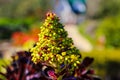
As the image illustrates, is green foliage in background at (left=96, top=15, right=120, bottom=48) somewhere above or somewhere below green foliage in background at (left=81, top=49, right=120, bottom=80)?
above

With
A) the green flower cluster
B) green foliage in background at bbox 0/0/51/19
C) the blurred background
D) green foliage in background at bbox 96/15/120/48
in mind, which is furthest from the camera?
green foliage in background at bbox 0/0/51/19

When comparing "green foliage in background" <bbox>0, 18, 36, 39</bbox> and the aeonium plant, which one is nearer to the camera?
the aeonium plant

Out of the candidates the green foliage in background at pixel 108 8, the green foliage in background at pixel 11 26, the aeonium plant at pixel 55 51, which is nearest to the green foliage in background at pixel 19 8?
the green foliage in background at pixel 11 26

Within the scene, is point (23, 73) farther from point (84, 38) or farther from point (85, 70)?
point (84, 38)

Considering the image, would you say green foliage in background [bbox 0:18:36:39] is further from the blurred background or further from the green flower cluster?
the green flower cluster

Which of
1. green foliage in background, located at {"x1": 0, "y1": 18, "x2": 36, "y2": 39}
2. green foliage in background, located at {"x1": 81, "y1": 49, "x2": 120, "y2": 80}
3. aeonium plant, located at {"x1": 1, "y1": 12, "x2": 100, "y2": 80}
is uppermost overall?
green foliage in background, located at {"x1": 0, "y1": 18, "x2": 36, "y2": 39}

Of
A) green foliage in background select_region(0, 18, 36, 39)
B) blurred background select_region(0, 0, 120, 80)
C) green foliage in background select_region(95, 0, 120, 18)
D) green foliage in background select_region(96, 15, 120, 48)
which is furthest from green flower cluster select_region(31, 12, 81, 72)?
green foliage in background select_region(95, 0, 120, 18)

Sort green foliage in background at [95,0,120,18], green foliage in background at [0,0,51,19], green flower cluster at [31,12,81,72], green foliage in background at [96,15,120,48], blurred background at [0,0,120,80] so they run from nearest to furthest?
green flower cluster at [31,12,81,72]
blurred background at [0,0,120,80]
green foliage in background at [96,15,120,48]
green foliage in background at [95,0,120,18]
green foliage in background at [0,0,51,19]
